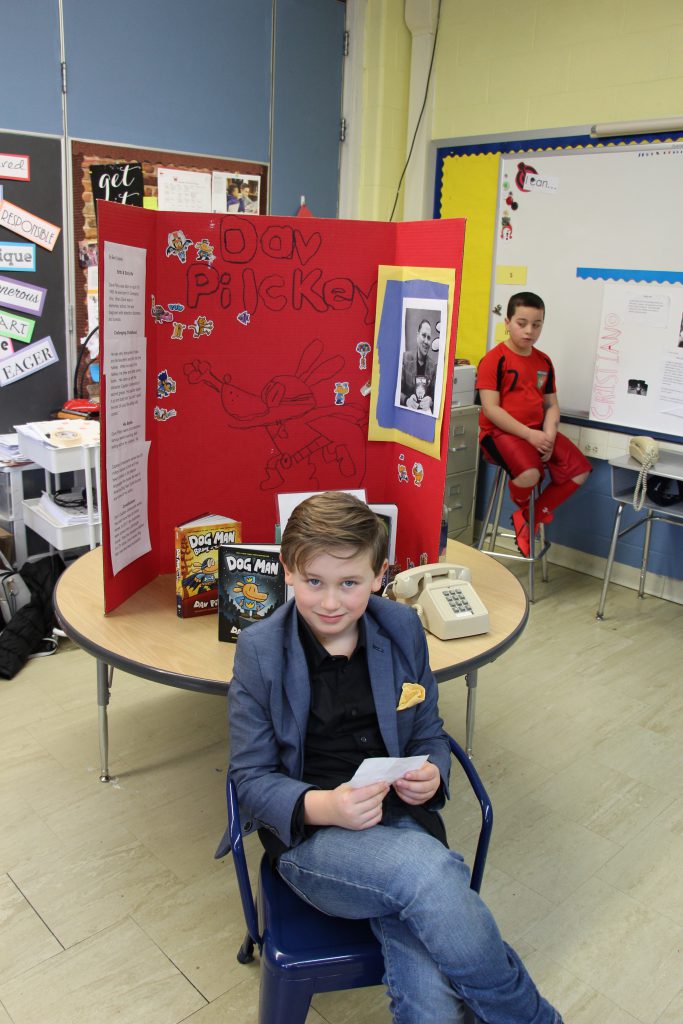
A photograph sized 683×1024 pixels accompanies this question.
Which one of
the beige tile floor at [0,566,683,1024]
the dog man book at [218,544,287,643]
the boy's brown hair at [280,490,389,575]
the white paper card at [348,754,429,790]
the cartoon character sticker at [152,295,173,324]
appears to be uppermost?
the cartoon character sticker at [152,295,173,324]

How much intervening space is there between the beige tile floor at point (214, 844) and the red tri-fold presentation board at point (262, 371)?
2.33 ft

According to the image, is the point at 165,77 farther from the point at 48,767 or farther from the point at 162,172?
the point at 48,767

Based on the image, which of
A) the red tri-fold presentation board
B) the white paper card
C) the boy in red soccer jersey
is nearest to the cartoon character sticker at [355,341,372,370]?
the red tri-fold presentation board

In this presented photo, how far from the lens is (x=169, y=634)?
6.89ft

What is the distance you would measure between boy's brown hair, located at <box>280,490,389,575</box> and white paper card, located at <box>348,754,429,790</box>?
0.36m

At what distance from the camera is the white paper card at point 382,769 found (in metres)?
1.41

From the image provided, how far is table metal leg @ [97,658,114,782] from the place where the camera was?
245 cm

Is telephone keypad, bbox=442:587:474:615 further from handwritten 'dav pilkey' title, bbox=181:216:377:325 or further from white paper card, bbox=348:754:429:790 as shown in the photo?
handwritten 'dav pilkey' title, bbox=181:216:377:325

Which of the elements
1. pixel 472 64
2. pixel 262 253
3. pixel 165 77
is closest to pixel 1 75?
pixel 165 77

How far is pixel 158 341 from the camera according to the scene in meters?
2.28

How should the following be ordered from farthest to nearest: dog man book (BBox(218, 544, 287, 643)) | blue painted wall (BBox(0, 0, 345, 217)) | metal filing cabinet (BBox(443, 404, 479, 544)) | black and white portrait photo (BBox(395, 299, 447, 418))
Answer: metal filing cabinet (BBox(443, 404, 479, 544)) < blue painted wall (BBox(0, 0, 345, 217)) < black and white portrait photo (BBox(395, 299, 447, 418)) < dog man book (BBox(218, 544, 287, 643))

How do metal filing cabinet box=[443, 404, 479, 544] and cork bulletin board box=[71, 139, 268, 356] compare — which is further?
metal filing cabinet box=[443, 404, 479, 544]

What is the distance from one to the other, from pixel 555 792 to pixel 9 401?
9.52 feet

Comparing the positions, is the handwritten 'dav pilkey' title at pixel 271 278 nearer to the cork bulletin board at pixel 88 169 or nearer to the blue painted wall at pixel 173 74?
the cork bulletin board at pixel 88 169
